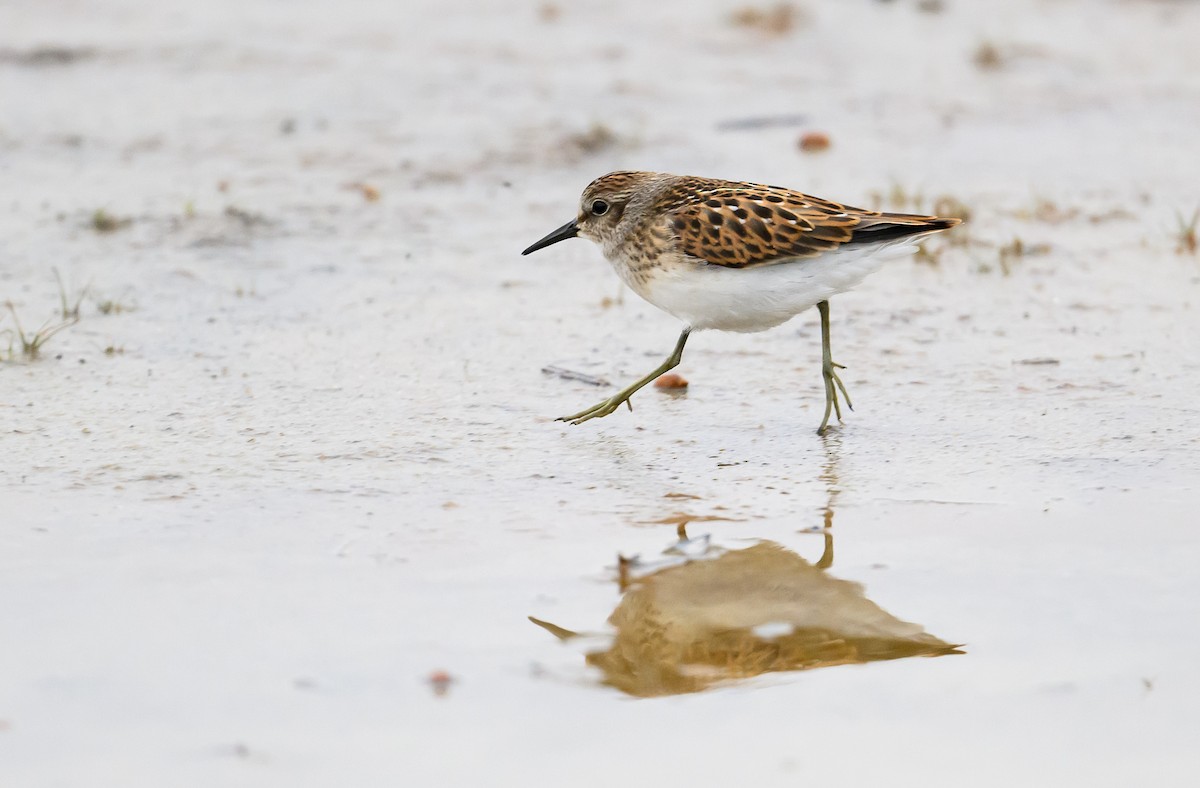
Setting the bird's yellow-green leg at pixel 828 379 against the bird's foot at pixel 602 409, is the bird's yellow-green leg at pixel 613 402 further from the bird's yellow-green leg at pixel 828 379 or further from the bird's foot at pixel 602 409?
the bird's yellow-green leg at pixel 828 379

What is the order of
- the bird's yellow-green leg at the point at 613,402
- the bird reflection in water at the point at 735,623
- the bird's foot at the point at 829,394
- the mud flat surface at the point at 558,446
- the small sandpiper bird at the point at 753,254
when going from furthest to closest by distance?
1. the bird's yellow-green leg at the point at 613,402
2. the bird's foot at the point at 829,394
3. the small sandpiper bird at the point at 753,254
4. the bird reflection in water at the point at 735,623
5. the mud flat surface at the point at 558,446

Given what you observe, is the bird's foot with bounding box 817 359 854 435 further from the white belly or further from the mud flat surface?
the white belly

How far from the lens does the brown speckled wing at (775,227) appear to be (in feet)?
18.3

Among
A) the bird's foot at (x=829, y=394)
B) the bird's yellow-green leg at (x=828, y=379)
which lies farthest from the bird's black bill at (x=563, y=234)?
the bird's foot at (x=829, y=394)

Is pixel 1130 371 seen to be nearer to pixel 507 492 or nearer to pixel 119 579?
pixel 507 492

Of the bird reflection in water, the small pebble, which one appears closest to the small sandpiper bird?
the small pebble

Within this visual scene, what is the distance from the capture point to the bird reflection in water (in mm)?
3986

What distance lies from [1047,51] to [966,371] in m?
6.40

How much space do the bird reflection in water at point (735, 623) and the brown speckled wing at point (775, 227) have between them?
131cm

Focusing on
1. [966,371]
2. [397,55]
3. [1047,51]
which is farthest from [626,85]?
[966,371]

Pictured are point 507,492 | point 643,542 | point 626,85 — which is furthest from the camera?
point 626,85

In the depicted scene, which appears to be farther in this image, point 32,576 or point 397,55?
point 397,55

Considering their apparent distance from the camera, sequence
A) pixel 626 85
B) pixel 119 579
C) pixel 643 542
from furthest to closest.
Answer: pixel 626 85
pixel 643 542
pixel 119 579

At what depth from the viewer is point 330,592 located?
171 inches
